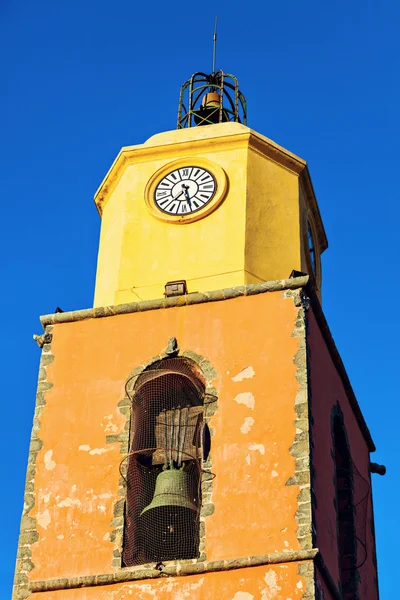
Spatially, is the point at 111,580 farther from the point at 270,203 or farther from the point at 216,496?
the point at 270,203

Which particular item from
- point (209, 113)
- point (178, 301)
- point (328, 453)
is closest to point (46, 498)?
point (178, 301)

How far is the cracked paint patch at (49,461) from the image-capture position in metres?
21.6

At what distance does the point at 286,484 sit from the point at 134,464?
2.06 metres

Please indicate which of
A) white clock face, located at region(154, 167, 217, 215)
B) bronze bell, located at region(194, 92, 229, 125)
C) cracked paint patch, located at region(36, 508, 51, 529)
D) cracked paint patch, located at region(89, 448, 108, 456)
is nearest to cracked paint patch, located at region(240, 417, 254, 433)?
cracked paint patch, located at region(89, 448, 108, 456)

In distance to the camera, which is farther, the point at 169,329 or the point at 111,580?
the point at 169,329

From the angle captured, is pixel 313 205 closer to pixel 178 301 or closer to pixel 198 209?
pixel 198 209

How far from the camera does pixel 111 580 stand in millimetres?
20281

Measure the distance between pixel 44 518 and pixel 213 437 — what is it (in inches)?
90.9

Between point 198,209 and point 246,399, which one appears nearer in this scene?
point 246,399

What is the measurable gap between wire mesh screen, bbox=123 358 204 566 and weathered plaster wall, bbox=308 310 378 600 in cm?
145

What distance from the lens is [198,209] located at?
23641 millimetres

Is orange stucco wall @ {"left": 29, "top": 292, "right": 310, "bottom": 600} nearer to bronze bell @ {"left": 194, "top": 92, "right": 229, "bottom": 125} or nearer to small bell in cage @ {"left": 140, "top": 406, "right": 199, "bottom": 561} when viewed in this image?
small bell in cage @ {"left": 140, "top": 406, "right": 199, "bottom": 561}

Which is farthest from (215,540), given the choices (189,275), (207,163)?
(207,163)

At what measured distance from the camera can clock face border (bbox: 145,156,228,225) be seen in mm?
23594
